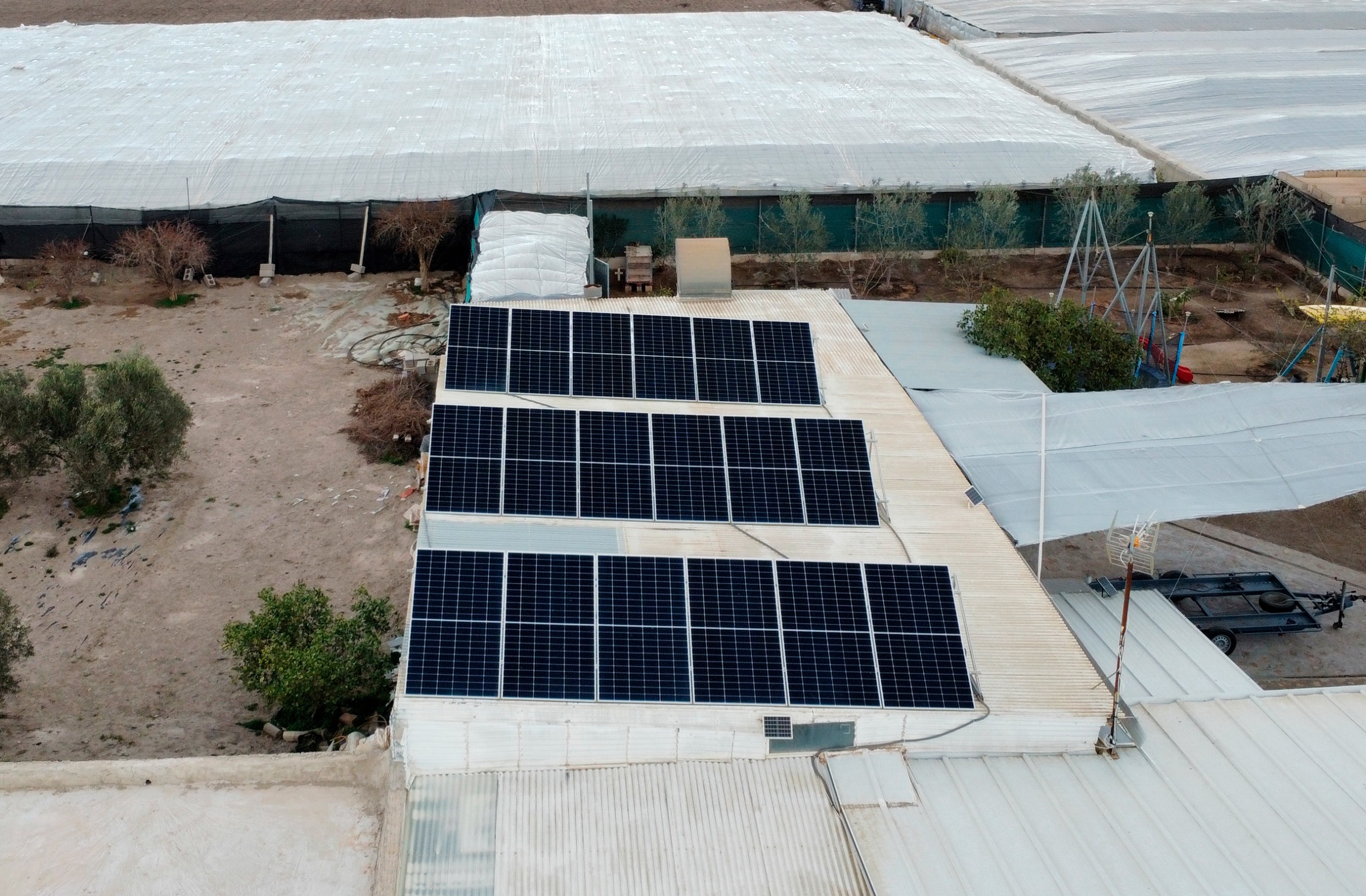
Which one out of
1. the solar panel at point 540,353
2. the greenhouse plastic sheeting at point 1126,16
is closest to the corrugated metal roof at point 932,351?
the solar panel at point 540,353

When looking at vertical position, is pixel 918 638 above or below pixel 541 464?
below

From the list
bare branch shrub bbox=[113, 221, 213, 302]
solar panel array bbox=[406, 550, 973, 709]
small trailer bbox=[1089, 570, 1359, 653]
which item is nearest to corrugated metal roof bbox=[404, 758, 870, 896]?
solar panel array bbox=[406, 550, 973, 709]

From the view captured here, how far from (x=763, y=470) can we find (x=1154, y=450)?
7754 mm

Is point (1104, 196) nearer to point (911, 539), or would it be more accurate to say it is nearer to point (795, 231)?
point (795, 231)

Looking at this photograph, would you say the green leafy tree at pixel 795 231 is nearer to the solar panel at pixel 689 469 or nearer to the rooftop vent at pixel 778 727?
the solar panel at pixel 689 469

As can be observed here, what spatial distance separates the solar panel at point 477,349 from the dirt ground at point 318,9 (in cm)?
5485

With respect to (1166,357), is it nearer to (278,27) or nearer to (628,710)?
(628,710)

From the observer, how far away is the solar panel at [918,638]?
16.3 m

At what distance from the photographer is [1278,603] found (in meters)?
23.0

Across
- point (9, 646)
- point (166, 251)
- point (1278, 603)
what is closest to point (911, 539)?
point (1278, 603)

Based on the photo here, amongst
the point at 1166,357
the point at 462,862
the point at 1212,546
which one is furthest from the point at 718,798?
Answer: the point at 1166,357

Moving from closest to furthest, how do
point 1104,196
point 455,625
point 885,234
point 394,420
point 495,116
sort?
point 455,625, point 394,420, point 885,234, point 1104,196, point 495,116

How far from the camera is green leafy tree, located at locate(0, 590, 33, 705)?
19688mm

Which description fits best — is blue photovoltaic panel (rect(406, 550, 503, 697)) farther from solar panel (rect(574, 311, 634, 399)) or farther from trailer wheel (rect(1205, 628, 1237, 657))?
trailer wheel (rect(1205, 628, 1237, 657))
